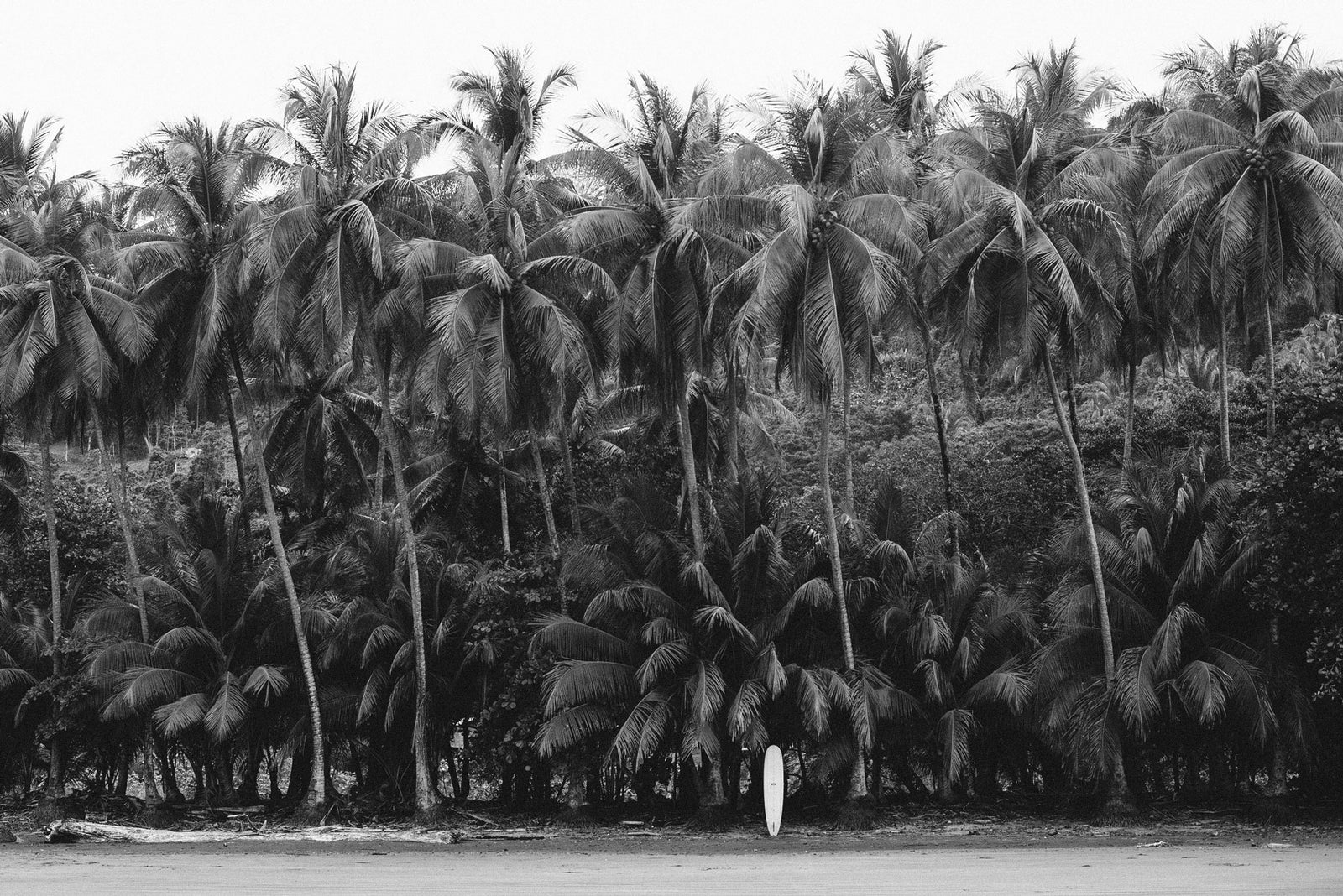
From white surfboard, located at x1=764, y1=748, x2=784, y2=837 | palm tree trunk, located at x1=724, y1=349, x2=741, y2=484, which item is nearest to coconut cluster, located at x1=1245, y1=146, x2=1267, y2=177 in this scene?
palm tree trunk, located at x1=724, y1=349, x2=741, y2=484

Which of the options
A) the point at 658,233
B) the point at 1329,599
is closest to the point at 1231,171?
the point at 1329,599

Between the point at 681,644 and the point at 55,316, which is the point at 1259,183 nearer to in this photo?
the point at 681,644

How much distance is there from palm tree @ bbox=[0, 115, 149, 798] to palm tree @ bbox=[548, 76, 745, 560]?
9810mm

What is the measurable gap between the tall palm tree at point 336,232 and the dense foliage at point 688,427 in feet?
0.28

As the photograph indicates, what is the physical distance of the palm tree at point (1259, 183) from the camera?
23.9 metres

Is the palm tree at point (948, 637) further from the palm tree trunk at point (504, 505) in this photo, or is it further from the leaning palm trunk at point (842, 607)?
the palm tree trunk at point (504, 505)

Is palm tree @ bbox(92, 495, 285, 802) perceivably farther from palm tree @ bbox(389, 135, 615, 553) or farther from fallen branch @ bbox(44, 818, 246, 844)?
palm tree @ bbox(389, 135, 615, 553)

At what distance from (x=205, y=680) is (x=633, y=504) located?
10185 mm

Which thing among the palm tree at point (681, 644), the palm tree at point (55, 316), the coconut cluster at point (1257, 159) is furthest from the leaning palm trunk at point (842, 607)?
the palm tree at point (55, 316)

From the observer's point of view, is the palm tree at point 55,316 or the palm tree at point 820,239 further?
the palm tree at point 55,316

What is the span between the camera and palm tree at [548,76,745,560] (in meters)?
25.6

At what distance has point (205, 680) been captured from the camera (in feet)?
91.8


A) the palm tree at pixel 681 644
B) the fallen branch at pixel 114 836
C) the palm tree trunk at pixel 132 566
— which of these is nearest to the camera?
the palm tree at pixel 681 644

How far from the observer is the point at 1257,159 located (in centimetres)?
2434
